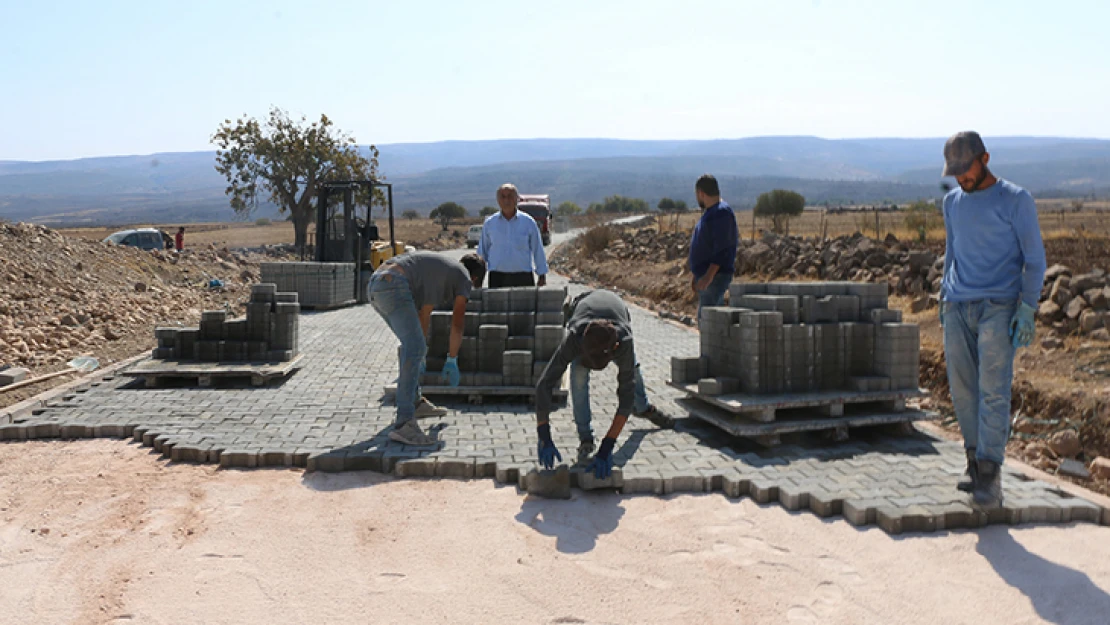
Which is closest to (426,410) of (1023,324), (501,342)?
(501,342)

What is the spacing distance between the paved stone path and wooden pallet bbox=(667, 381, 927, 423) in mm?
247

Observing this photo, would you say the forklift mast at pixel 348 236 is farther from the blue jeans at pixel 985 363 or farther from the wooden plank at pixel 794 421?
the blue jeans at pixel 985 363

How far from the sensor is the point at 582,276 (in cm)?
2459

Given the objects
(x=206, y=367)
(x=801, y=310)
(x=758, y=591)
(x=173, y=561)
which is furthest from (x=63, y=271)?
(x=758, y=591)

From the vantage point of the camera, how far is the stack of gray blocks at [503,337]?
728cm

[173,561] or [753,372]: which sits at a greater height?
[753,372]

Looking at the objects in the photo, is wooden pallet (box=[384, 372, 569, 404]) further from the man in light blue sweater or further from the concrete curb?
the man in light blue sweater

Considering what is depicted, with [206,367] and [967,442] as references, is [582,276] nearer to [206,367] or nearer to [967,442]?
[206,367]

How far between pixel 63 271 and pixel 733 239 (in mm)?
12272

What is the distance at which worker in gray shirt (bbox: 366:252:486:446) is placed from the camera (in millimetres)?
5875

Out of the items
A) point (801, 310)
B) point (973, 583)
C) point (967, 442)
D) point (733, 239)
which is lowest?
point (973, 583)

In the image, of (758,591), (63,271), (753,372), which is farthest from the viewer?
(63,271)

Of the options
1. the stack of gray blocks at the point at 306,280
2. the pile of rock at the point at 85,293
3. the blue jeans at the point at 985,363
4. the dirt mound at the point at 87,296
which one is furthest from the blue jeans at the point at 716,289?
the stack of gray blocks at the point at 306,280

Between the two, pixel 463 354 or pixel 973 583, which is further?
pixel 463 354
